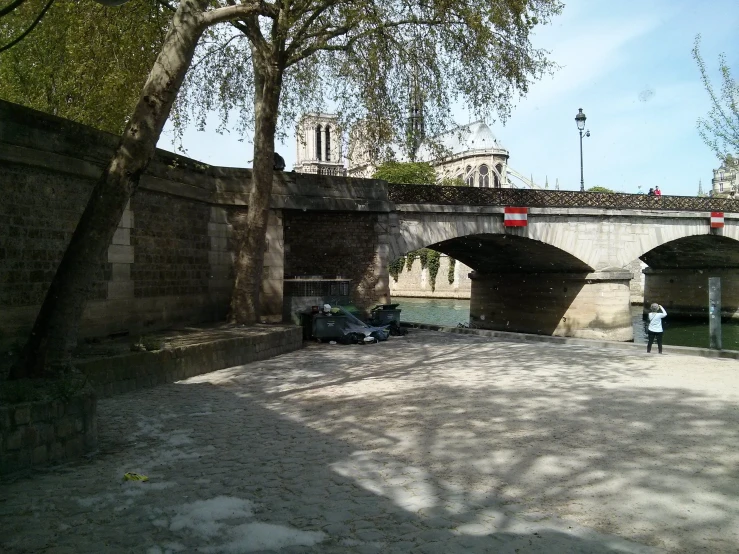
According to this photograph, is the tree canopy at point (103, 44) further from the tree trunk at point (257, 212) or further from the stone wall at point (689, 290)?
the stone wall at point (689, 290)

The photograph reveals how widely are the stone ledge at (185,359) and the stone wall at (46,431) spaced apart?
4.62ft

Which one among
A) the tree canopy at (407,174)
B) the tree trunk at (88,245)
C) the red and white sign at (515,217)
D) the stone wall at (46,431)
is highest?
the tree canopy at (407,174)

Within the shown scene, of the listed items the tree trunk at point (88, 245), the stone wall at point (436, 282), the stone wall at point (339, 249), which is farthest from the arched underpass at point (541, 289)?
the stone wall at point (436, 282)

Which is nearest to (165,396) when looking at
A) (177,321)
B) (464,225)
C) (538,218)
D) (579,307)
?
(177,321)

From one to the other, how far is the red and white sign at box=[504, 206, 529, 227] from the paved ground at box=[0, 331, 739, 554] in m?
13.0

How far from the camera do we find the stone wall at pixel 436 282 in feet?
176

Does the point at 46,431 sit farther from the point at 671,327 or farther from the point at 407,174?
the point at 407,174

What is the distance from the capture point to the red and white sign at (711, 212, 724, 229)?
25.7 metres

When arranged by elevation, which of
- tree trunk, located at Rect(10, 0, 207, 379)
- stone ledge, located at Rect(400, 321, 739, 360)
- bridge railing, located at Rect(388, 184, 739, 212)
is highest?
bridge railing, located at Rect(388, 184, 739, 212)

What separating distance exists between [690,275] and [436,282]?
2474 cm

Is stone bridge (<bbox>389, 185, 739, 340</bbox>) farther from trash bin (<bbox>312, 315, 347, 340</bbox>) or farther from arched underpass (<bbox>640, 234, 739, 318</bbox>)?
trash bin (<bbox>312, 315, 347, 340</bbox>)

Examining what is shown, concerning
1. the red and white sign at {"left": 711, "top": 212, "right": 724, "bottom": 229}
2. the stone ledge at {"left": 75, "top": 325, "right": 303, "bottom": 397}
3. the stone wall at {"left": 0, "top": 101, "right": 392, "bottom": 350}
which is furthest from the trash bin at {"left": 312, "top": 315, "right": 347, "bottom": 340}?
the red and white sign at {"left": 711, "top": 212, "right": 724, "bottom": 229}

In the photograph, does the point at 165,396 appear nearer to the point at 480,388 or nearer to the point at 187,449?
the point at 187,449

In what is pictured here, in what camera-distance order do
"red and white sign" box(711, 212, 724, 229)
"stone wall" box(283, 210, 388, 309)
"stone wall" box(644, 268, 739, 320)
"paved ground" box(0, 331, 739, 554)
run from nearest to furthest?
"paved ground" box(0, 331, 739, 554), "stone wall" box(283, 210, 388, 309), "red and white sign" box(711, 212, 724, 229), "stone wall" box(644, 268, 739, 320)
